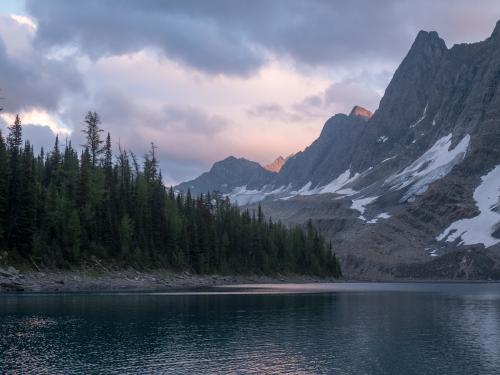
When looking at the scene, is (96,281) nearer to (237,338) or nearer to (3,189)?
(3,189)

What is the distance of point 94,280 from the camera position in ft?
397

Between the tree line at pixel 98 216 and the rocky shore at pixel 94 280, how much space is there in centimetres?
404

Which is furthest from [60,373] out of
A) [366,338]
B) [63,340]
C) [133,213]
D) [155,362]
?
[133,213]

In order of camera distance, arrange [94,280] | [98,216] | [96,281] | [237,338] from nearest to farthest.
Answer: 1. [237,338]
2. [96,281]
3. [94,280]
4. [98,216]

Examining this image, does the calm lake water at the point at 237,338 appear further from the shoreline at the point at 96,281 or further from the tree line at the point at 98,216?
the tree line at the point at 98,216

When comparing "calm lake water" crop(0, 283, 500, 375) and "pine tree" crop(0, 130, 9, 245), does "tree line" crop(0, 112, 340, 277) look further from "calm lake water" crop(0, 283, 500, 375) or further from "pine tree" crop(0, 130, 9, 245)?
"calm lake water" crop(0, 283, 500, 375)

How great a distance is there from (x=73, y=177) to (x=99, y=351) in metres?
100

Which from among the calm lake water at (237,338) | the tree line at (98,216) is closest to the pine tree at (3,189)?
the tree line at (98,216)

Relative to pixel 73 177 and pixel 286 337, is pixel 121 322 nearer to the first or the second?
pixel 286 337

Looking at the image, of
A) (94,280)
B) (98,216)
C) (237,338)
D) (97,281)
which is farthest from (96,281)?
(237,338)

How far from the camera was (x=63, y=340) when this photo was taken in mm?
53250

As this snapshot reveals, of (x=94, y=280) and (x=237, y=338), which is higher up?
(x=94, y=280)

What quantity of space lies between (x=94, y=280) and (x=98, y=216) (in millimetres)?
24269

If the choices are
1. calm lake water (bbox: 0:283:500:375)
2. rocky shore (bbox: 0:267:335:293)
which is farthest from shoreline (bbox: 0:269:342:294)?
calm lake water (bbox: 0:283:500:375)
